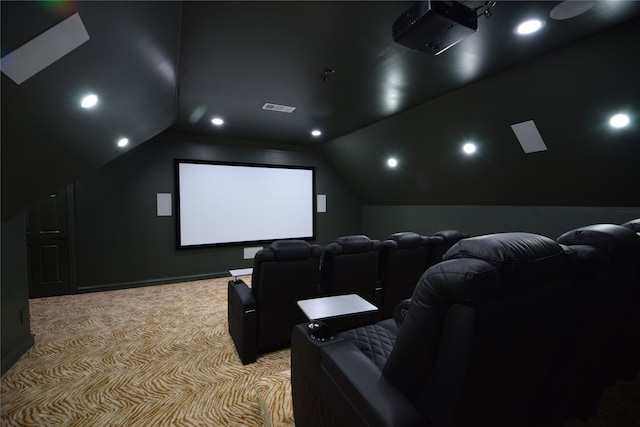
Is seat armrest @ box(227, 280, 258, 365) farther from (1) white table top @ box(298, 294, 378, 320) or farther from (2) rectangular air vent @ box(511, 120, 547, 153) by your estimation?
(2) rectangular air vent @ box(511, 120, 547, 153)

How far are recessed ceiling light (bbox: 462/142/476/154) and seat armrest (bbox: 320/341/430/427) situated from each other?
370cm

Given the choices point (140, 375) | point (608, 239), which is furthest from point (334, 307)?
point (140, 375)

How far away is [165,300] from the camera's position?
4.16 m

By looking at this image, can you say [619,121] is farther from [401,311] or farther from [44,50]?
[44,50]

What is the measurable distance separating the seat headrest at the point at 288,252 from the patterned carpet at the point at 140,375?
0.88 meters

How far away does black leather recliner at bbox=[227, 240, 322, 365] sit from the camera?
2277 mm

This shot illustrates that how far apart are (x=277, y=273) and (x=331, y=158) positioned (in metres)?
4.65

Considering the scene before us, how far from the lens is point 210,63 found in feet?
8.84

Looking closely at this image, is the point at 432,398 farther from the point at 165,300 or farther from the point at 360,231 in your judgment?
the point at 360,231

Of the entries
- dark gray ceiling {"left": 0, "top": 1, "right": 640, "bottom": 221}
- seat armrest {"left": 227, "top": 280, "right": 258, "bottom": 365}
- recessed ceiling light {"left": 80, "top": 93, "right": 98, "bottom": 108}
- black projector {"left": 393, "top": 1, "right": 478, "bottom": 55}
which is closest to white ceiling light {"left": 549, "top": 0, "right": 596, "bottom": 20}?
A: dark gray ceiling {"left": 0, "top": 1, "right": 640, "bottom": 221}

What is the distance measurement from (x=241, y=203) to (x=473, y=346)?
17.8ft

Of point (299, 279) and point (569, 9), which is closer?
point (569, 9)

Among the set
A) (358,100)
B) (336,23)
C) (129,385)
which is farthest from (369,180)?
(129,385)

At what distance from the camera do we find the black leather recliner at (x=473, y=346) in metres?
0.76
